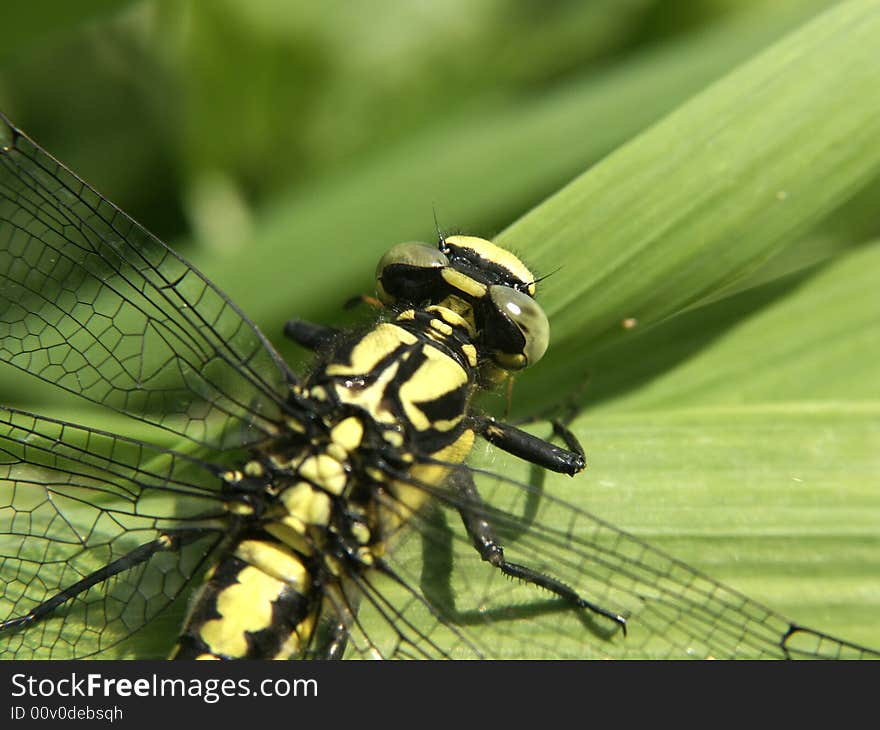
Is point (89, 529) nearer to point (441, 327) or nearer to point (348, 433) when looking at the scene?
point (348, 433)

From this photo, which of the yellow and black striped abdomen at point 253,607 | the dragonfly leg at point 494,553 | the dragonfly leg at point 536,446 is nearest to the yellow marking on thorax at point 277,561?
the yellow and black striped abdomen at point 253,607

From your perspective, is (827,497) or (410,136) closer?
(827,497)

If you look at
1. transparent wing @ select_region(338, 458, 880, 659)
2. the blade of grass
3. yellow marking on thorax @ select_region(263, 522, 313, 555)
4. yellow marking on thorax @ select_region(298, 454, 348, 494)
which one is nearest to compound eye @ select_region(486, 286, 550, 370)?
the blade of grass

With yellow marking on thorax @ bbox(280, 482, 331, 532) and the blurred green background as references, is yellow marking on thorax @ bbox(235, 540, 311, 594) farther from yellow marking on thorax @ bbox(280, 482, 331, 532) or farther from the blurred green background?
the blurred green background

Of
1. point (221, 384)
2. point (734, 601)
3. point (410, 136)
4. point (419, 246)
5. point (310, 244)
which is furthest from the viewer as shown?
point (410, 136)

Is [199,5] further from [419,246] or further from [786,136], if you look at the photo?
[786,136]
